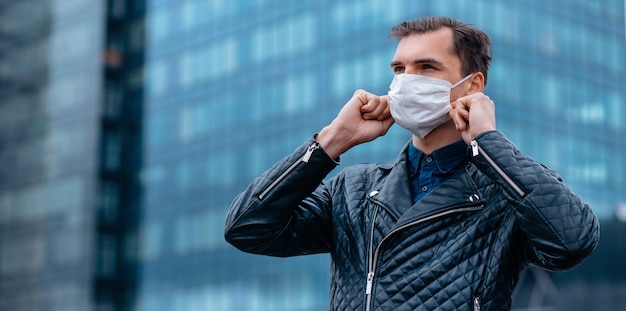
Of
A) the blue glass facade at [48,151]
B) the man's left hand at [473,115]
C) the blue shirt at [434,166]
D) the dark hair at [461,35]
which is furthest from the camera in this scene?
the blue glass facade at [48,151]

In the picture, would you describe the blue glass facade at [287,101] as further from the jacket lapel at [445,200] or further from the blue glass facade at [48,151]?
the jacket lapel at [445,200]

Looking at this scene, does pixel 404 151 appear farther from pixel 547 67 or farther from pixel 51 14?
pixel 51 14

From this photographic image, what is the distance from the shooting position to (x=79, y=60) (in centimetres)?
5697

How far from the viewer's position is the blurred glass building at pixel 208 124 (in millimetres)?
42469

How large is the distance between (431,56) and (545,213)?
0.80 meters

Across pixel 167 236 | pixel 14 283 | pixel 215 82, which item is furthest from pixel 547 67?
pixel 14 283

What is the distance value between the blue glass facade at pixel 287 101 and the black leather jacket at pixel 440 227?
116 feet

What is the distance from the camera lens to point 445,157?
3.92 m

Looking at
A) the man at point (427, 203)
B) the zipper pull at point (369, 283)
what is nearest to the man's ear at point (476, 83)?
the man at point (427, 203)

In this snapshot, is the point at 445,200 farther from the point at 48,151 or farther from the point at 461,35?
the point at 48,151

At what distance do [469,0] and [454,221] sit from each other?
38931 mm

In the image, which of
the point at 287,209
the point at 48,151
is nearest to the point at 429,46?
the point at 287,209

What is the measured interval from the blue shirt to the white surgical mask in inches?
4.1

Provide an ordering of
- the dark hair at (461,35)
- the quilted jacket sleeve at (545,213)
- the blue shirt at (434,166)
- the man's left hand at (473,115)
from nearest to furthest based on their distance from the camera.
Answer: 1. the quilted jacket sleeve at (545,213)
2. the man's left hand at (473,115)
3. the blue shirt at (434,166)
4. the dark hair at (461,35)
